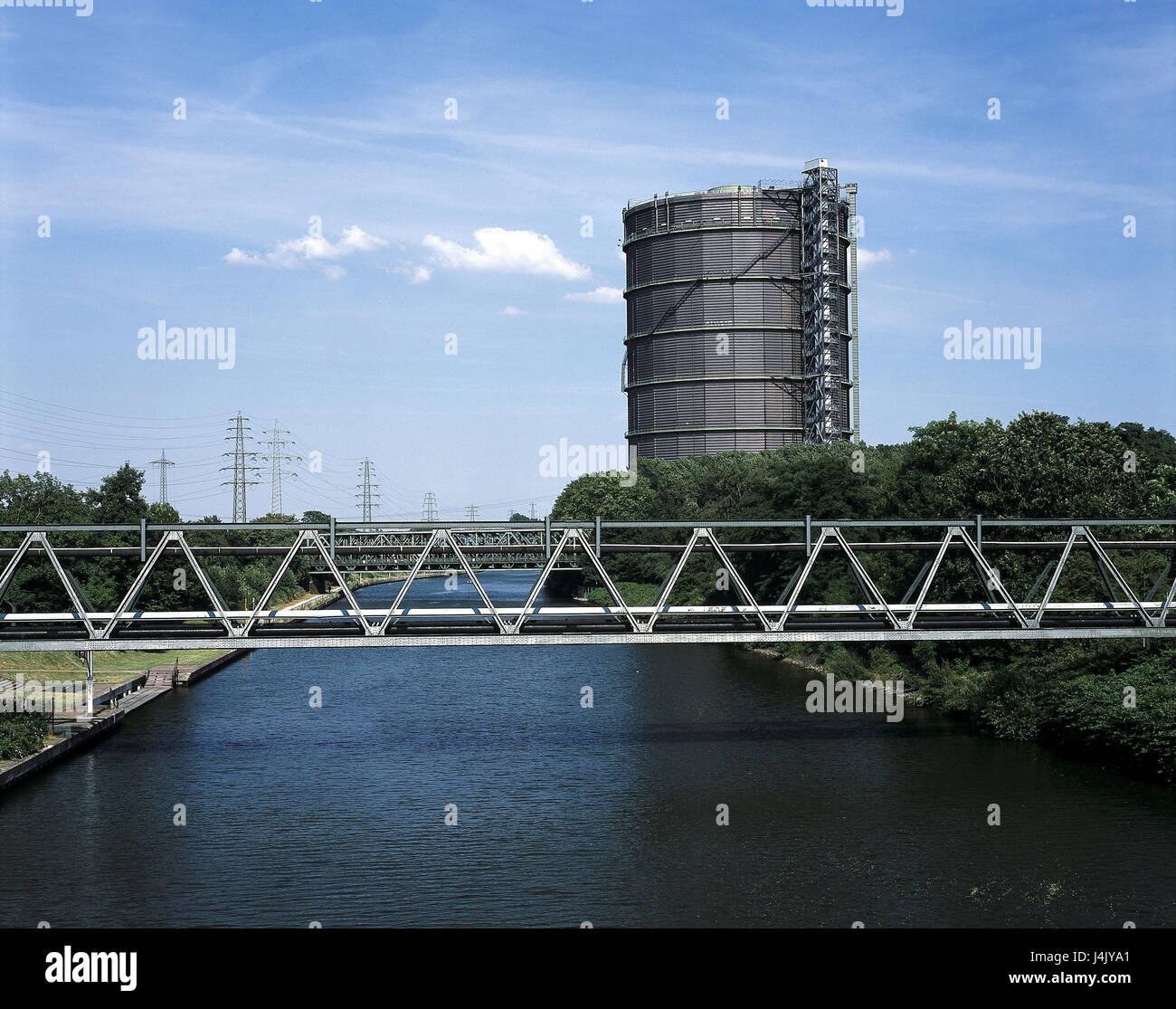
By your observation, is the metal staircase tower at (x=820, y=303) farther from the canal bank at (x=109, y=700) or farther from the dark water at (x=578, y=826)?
the dark water at (x=578, y=826)

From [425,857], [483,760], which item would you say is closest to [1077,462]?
[483,760]

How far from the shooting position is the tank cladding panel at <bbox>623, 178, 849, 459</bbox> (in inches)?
4771

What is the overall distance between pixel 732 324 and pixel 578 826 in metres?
96.2

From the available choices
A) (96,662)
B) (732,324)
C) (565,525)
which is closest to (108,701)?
(96,662)

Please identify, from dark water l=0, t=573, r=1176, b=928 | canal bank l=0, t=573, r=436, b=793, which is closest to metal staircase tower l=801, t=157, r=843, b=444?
canal bank l=0, t=573, r=436, b=793

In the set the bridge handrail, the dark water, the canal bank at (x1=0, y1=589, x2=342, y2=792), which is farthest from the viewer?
the canal bank at (x1=0, y1=589, x2=342, y2=792)

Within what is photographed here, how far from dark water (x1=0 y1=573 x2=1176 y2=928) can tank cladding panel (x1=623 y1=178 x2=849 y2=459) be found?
75.8 m

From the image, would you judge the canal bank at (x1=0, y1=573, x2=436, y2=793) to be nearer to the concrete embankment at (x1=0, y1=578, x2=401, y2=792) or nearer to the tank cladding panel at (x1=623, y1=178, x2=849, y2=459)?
the concrete embankment at (x1=0, y1=578, x2=401, y2=792)

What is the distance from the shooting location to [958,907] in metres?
23.9

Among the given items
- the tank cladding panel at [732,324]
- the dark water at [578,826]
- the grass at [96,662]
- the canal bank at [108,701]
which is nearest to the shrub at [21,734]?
the canal bank at [108,701]

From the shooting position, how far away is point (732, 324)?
121 metres

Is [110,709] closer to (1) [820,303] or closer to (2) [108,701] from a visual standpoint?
(2) [108,701]
